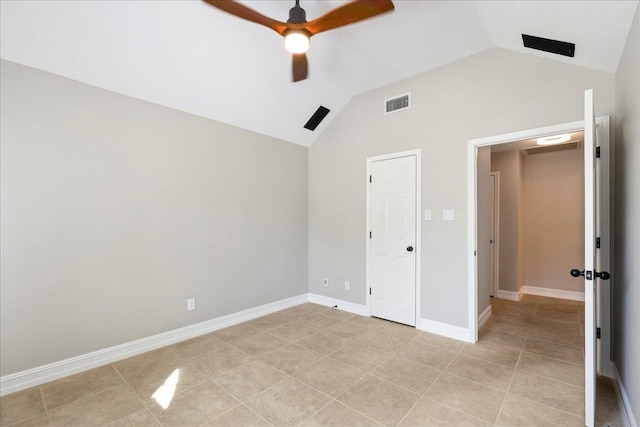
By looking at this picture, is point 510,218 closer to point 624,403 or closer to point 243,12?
point 624,403

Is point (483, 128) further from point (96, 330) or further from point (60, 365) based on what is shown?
point (60, 365)

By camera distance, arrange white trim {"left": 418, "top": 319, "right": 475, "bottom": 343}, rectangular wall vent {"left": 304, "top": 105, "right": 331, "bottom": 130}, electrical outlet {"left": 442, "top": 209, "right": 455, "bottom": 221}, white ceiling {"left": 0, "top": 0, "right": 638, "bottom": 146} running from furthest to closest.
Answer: rectangular wall vent {"left": 304, "top": 105, "right": 331, "bottom": 130}
electrical outlet {"left": 442, "top": 209, "right": 455, "bottom": 221}
white trim {"left": 418, "top": 319, "right": 475, "bottom": 343}
white ceiling {"left": 0, "top": 0, "right": 638, "bottom": 146}

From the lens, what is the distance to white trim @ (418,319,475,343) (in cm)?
314

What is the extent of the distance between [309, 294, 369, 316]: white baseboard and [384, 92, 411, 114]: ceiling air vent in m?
2.71

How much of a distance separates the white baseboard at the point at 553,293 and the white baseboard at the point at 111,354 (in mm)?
4780

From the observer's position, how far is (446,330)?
10.8 feet

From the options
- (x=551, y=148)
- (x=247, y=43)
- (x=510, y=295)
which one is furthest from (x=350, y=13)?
(x=510, y=295)

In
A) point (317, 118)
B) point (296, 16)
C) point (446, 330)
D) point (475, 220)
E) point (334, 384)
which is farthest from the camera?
point (317, 118)

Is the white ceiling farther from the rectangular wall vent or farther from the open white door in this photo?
the open white door

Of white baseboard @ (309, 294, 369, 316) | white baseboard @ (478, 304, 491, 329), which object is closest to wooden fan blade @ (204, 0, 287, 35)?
white baseboard @ (309, 294, 369, 316)

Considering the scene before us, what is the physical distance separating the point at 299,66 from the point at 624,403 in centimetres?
341

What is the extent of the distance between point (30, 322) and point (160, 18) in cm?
273

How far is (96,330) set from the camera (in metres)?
2.66

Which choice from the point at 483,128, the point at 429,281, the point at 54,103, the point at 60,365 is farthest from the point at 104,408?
the point at 483,128
